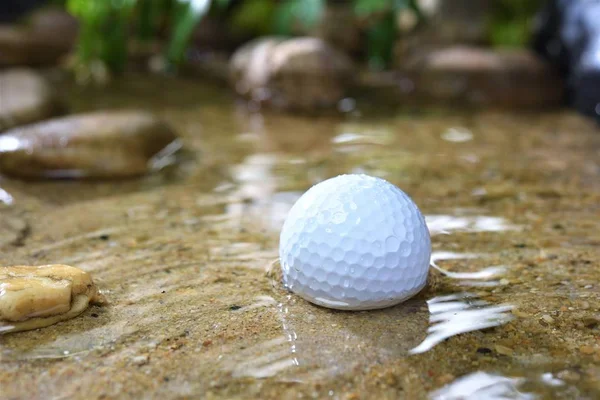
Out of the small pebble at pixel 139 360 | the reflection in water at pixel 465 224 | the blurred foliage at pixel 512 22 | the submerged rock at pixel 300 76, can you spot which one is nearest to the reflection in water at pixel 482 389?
the small pebble at pixel 139 360

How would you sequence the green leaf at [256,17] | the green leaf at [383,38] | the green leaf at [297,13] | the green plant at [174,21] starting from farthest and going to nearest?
1. the green leaf at [256,17]
2. the green leaf at [383,38]
3. the green leaf at [297,13]
4. the green plant at [174,21]

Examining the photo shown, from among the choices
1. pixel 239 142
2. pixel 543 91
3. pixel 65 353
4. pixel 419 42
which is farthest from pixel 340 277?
pixel 419 42

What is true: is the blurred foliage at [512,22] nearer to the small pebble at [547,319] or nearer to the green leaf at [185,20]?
the green leaf at [185,20]

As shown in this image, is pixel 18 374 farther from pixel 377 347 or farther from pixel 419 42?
pixel 419 42

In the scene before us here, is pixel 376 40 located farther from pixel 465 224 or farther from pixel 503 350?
pixel 503 350

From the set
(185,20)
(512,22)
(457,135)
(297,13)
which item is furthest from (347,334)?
(512,22)

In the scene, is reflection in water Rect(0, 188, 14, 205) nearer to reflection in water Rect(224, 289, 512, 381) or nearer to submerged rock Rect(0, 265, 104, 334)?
submerged rock Rect(0, 265, 104, 334)

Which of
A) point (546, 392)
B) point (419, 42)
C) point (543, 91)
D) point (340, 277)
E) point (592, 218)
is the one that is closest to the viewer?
point (546, 392)
